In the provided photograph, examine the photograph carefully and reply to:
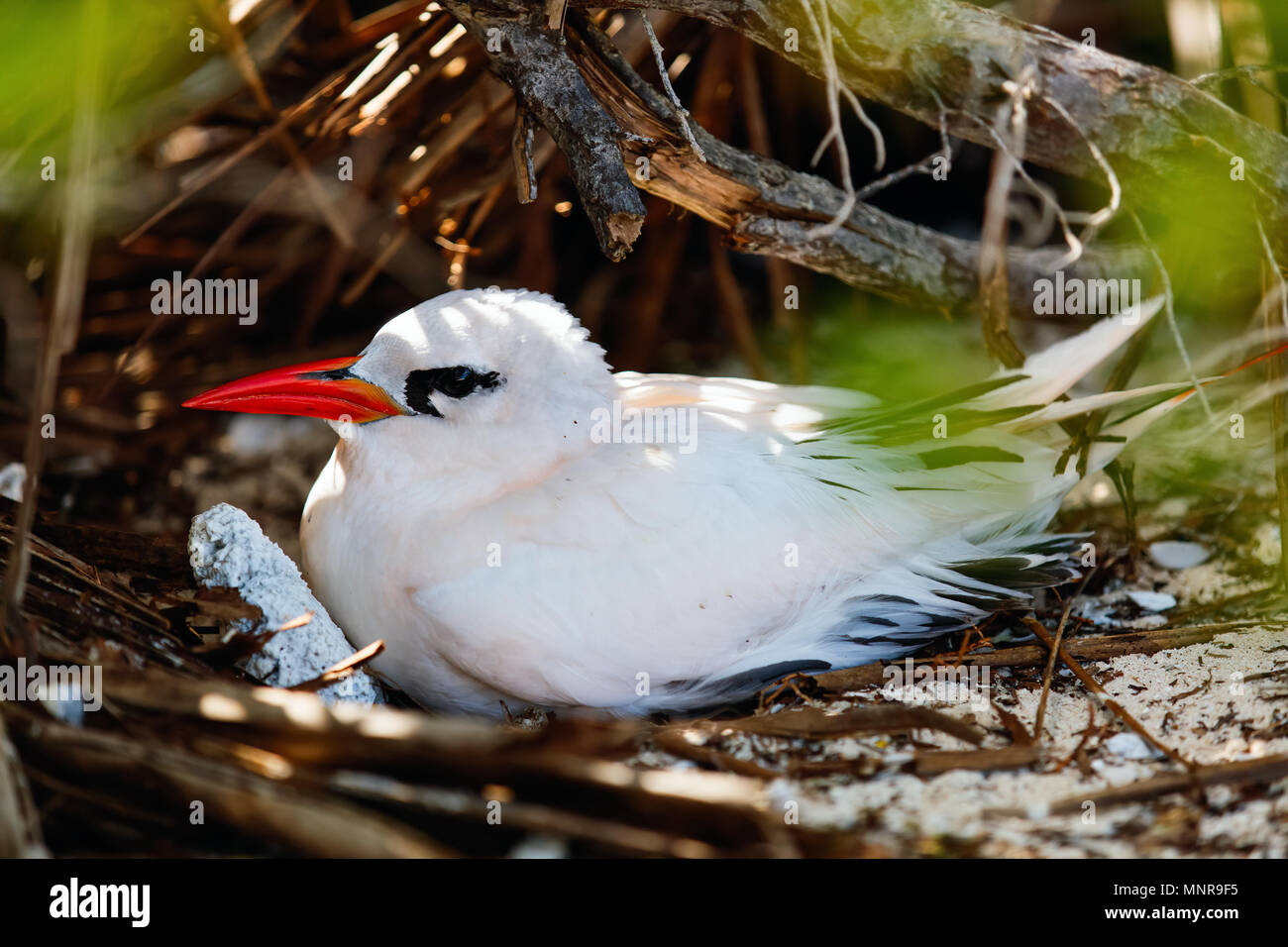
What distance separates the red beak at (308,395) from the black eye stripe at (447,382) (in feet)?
0.23

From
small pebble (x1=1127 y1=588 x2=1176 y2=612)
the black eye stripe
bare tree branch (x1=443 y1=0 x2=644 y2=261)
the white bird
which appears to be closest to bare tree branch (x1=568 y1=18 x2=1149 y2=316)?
bare tree branch (x1=443 y1=0 x2=644 y2=261)

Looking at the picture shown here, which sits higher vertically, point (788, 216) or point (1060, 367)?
point (788, 216)

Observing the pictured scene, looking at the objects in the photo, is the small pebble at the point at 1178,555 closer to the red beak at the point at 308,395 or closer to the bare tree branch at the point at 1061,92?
the bare tree branch at the point at 1061,92

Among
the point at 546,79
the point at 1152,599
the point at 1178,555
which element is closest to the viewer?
the point at 546,79

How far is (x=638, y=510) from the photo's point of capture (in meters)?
2.65

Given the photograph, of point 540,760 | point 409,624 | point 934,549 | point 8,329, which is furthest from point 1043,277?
point 8,329

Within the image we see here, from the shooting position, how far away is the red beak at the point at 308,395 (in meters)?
2.81

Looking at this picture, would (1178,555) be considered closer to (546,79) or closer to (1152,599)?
(1152,599)

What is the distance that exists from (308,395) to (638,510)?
2.93 ft

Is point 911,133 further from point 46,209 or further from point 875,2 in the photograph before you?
point 46,209

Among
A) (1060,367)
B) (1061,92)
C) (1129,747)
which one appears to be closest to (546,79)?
(1061,92)

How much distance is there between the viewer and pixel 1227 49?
3432mm

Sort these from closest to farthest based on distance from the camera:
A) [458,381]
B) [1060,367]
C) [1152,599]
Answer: [458,381], [1060,367], [1152,599]
